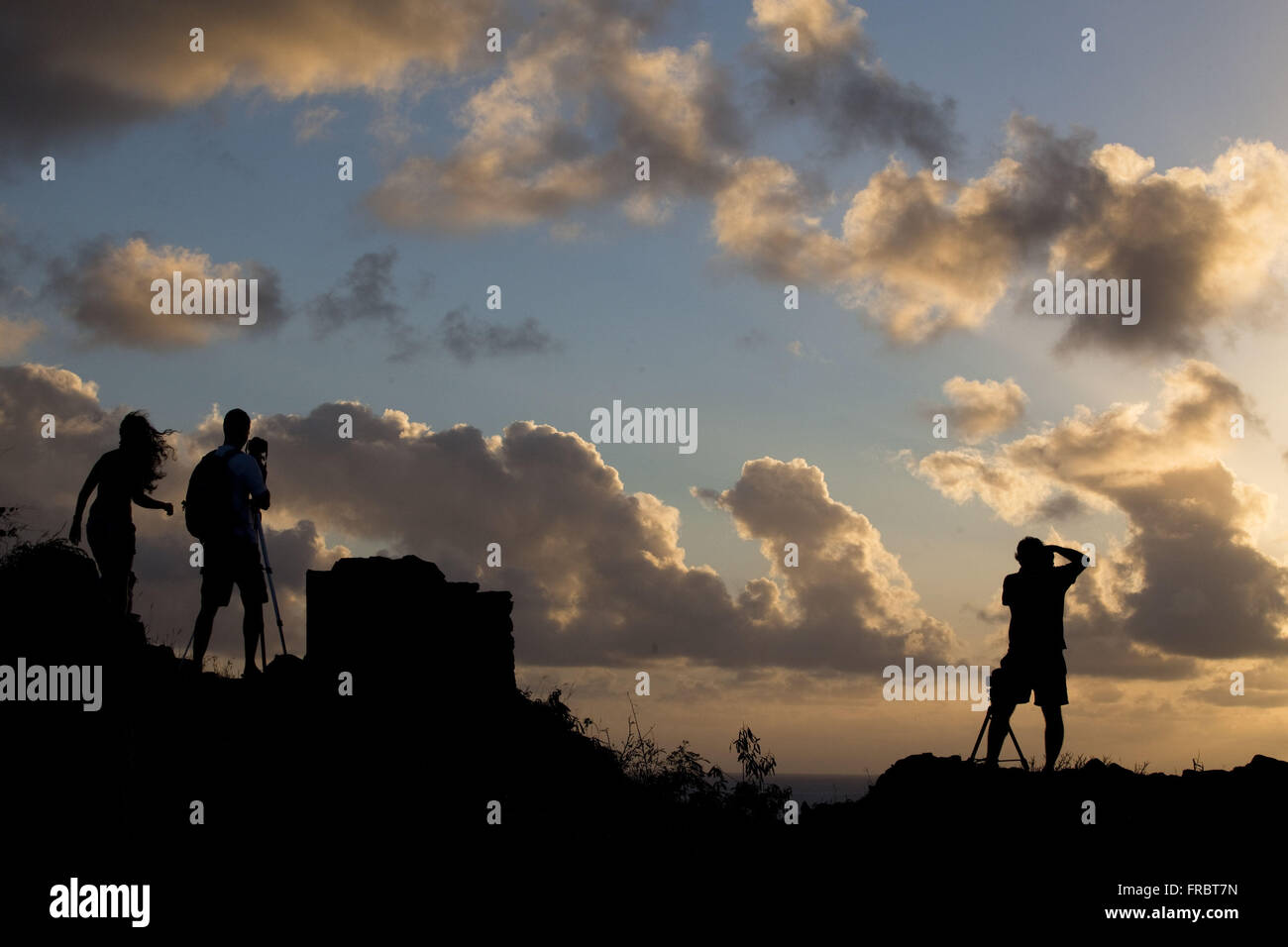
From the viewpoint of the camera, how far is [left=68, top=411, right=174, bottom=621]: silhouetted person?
1384cm

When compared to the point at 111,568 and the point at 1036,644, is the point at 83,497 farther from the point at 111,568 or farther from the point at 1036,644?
the point at 1036,644

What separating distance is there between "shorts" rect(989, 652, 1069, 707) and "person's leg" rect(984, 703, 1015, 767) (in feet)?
0.38

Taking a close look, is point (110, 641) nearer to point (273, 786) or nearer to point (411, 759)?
point (273, 786)

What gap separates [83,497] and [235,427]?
1972 mm

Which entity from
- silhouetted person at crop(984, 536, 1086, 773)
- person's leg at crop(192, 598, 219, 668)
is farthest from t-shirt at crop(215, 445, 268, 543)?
silhouetted person at crop(984, 536, 1086, 773)

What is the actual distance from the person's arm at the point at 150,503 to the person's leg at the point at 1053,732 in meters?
10.6

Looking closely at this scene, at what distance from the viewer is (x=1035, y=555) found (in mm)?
13812

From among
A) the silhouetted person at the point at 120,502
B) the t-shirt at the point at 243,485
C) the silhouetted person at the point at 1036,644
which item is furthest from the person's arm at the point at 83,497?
the silhouetted person at the point at 1036,644

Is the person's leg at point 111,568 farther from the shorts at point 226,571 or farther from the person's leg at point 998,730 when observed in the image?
the person's leg at point 998,730

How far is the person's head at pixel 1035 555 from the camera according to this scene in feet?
45.3
